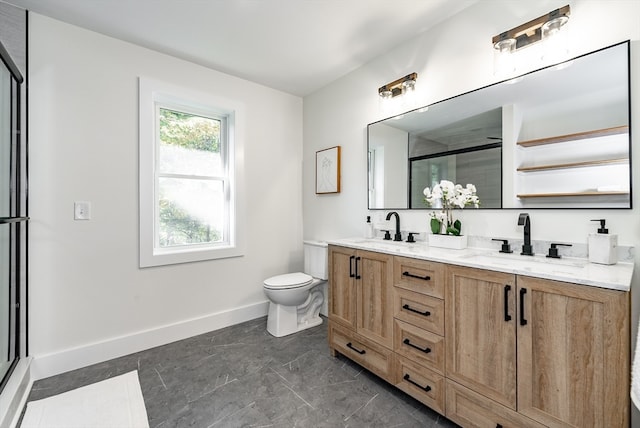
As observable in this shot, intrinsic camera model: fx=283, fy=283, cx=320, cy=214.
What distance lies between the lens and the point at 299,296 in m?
2.63

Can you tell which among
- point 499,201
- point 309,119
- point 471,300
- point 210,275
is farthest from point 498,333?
point 309,119

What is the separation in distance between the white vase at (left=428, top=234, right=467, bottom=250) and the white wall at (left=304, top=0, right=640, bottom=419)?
133 millimetres

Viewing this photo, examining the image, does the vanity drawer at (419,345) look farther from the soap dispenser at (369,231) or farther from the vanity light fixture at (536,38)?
the vanity light fixture at (536,38)

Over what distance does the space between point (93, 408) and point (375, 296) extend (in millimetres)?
1794

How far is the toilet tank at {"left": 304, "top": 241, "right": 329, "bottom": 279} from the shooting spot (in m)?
2.82

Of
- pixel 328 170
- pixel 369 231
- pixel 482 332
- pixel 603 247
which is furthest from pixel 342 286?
pixel 603 247

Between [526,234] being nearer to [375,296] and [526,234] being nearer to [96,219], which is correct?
[375,296]

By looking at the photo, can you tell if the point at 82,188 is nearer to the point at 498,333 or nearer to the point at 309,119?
the point at 309,119

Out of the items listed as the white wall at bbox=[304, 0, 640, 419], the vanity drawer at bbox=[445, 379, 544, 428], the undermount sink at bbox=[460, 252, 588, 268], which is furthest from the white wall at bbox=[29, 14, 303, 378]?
the undermount sink at bbox=[460, 252, 588, 268]

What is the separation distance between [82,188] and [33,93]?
0.70 m

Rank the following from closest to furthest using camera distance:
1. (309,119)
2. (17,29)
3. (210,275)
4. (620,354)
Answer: (620,354), (17,29), (210,275), (309,119)

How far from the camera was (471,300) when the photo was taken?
4.55 feet

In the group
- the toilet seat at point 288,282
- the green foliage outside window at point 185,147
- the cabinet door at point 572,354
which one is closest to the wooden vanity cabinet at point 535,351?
the cabinet door at point 572,354

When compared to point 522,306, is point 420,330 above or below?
below
